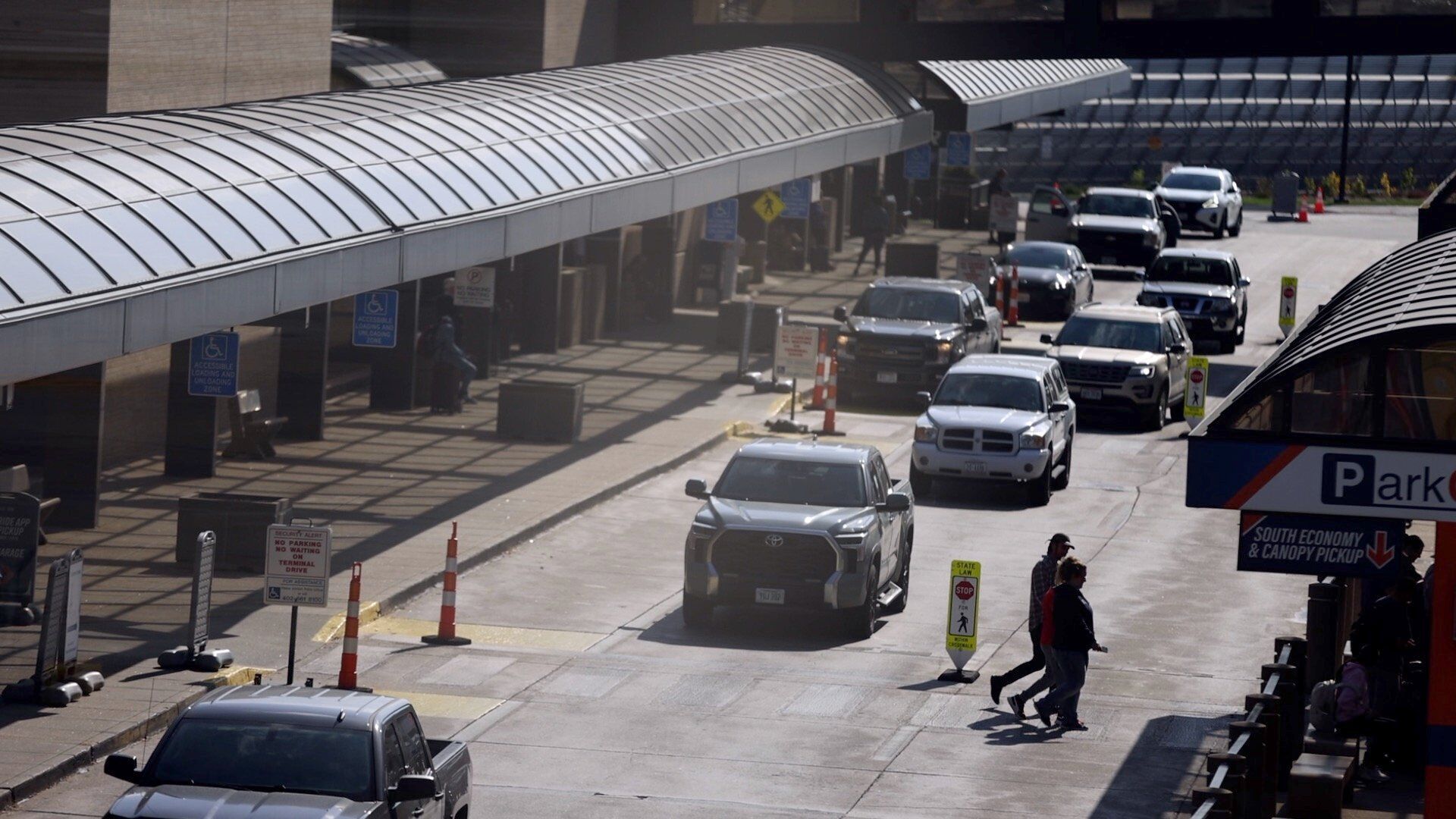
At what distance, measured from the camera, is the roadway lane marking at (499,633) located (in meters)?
19.0

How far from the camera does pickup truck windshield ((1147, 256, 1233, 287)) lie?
39781 mm

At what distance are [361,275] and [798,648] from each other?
20.0ft

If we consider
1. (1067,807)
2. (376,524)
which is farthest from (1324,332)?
(376,524)

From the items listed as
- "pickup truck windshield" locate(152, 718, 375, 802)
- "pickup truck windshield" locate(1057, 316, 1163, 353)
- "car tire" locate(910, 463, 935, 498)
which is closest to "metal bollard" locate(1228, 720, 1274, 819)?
"pickup truck windshield" locate(152, 718, 375, 802)

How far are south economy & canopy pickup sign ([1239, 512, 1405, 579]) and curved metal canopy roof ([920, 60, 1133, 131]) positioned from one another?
121 feet

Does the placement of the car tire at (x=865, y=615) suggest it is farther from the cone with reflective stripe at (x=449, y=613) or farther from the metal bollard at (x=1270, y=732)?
the metal bollard at (x=1270, y=732)

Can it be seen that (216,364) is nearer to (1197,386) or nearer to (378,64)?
(1197,386)

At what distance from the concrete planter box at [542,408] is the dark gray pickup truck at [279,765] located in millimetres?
17837

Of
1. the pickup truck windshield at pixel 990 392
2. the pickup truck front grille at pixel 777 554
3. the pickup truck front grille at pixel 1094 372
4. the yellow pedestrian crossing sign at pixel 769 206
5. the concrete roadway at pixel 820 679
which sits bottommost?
the concrete roadway at pixel 820 679

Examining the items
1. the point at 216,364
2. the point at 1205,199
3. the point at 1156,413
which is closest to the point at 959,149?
the point at 1205,199

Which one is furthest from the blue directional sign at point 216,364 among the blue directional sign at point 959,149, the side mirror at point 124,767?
the blue directional sign at point 959,149

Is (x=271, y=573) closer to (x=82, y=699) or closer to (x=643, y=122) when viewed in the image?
(x=82, y=699)

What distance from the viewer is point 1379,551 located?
1189cm

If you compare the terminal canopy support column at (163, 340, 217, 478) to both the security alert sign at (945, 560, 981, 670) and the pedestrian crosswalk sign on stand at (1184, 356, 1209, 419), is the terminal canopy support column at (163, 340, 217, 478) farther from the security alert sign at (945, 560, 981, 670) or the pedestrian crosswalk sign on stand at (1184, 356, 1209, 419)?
the pedestrian crosswalk sign on stand at (1184, 356, 1209, 419)
